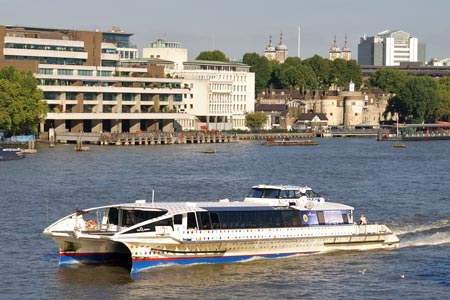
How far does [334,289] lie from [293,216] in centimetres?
607

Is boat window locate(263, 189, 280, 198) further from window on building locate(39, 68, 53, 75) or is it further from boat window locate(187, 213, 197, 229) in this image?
window on building locate(39, 68, 53, 75)

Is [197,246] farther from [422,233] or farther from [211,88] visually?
[211,88]

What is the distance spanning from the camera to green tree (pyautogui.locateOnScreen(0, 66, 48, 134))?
129 meters


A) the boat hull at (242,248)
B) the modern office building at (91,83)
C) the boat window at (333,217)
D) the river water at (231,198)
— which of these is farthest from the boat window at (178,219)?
the modern office building at (91,83)

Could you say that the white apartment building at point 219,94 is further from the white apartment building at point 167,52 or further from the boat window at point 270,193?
the boat window at point 270,193

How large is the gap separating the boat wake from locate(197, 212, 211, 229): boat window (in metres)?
10.4

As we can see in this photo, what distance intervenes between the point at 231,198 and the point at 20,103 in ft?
218

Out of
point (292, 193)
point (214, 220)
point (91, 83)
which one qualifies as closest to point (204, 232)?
point (214, 220)

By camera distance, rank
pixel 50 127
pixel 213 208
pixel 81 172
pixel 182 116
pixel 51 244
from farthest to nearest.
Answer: pixel 182 116 → pixel 50 127 → pixel 81 172 → pixel 51 244 → pixel 213 208

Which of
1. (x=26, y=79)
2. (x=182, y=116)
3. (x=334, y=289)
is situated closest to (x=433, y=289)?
(x=334, y=289)

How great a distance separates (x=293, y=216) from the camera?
1813 inches

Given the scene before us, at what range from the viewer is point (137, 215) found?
43594mm

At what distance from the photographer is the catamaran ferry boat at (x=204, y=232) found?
Result: 4231 centimetres

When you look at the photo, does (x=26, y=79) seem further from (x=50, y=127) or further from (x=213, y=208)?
(x=213, y=208)
